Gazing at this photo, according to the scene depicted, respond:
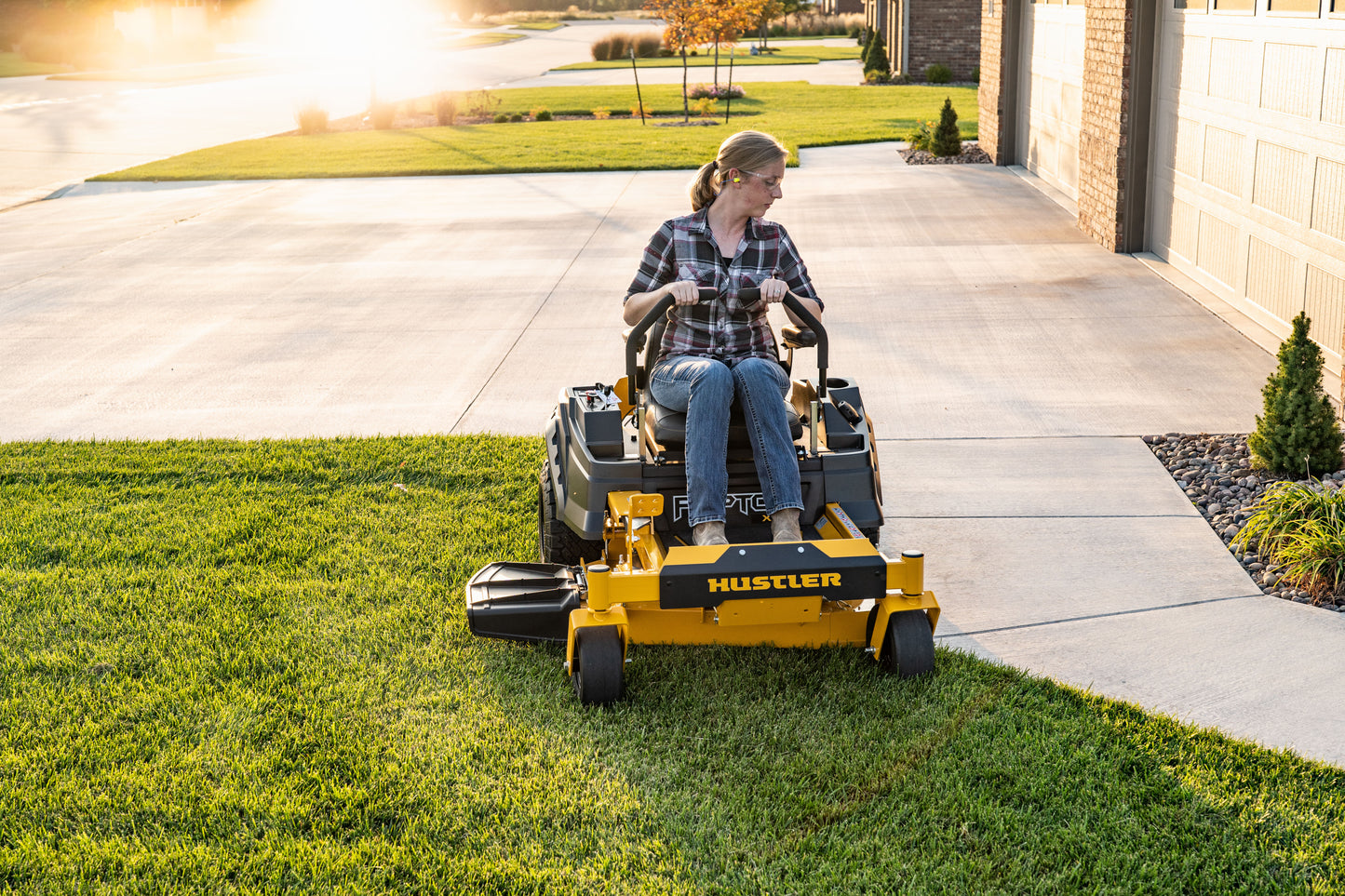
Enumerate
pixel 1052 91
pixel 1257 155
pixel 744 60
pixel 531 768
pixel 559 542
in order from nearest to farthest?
pixel 531 768 → pixel 559 542 → pixel 1257 155 → pixel 1052 91 → pixel 744 60

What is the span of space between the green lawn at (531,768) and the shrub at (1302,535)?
130cm

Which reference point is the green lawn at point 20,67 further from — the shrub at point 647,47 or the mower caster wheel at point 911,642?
the mower caster wheel at point 911,642

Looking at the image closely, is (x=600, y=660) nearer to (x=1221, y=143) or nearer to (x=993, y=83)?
(x=1221, y=143)

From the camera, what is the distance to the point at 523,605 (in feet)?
14.1

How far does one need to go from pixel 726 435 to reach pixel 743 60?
41.7m

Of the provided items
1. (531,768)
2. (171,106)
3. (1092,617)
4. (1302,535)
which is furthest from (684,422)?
(171,106)

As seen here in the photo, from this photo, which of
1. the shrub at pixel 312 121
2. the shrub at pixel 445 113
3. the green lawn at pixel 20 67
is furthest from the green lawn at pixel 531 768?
the green lawn at pixel 20 67

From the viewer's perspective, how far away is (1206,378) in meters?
7.59

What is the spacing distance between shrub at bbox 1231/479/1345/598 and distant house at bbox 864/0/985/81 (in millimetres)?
30310

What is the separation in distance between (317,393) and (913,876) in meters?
5.53

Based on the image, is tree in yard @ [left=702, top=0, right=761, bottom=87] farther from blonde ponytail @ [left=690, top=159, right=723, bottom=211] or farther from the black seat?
the black seat

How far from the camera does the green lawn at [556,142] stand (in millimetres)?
18031

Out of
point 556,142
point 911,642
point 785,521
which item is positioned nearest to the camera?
point 911,642

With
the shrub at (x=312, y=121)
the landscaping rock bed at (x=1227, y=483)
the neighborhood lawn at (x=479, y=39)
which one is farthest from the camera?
the neighborhood lawn at (x=479, y=39)
